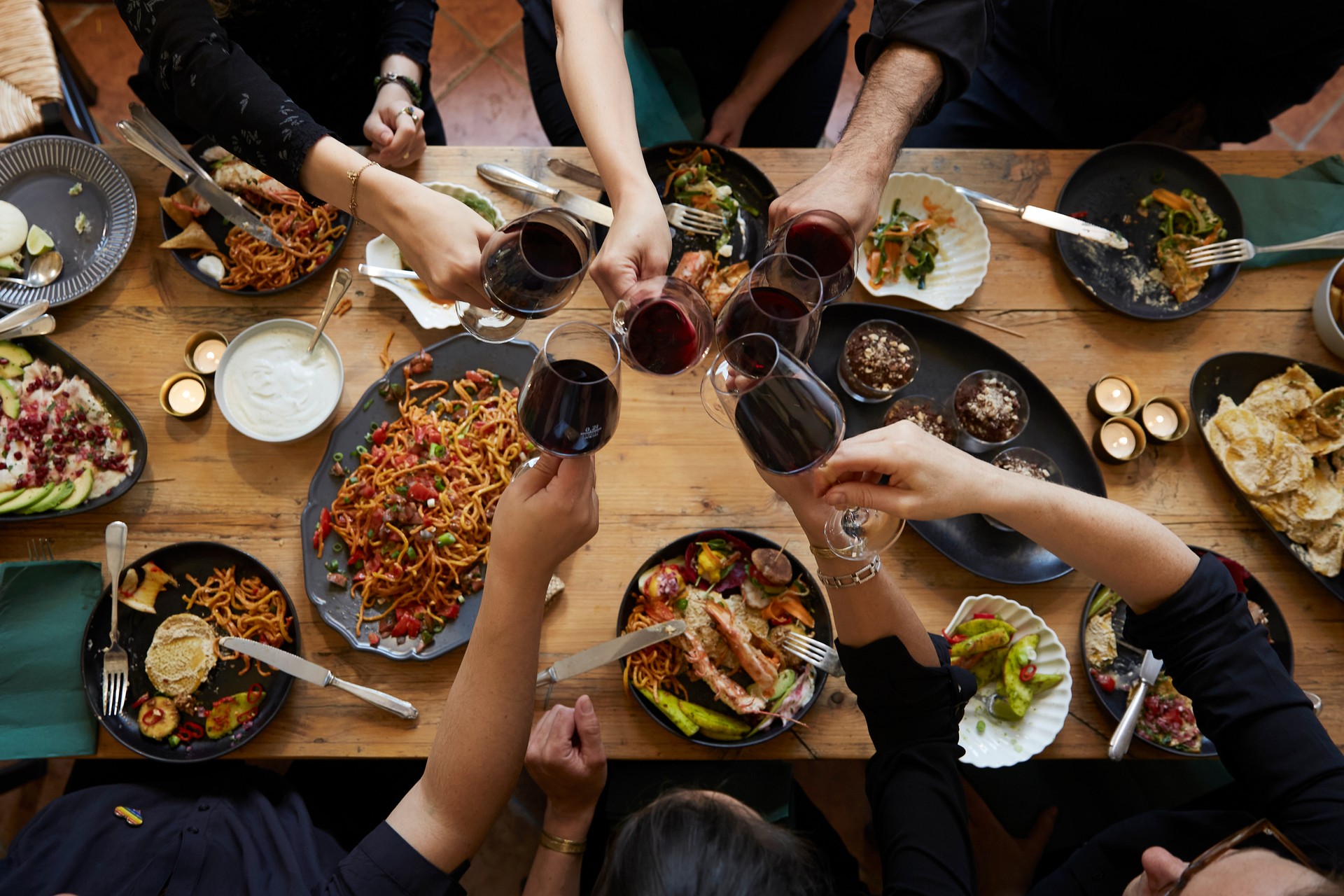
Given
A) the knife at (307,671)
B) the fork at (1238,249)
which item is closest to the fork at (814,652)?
the knife at (307,671)

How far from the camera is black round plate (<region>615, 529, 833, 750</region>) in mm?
1804

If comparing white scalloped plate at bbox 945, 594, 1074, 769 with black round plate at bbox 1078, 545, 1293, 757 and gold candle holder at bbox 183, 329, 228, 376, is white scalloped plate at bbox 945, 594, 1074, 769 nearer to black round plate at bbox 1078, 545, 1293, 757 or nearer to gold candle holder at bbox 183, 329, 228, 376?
black round plate at bbox 1078, 545, 1293, 757

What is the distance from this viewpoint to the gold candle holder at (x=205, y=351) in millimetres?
2029

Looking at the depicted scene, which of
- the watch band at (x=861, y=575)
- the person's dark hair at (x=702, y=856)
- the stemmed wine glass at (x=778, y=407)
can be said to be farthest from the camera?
the watch band at (x=861, y=575)

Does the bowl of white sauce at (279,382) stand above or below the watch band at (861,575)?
below

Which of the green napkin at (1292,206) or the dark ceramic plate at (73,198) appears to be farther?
the green napkin at (1292,206)

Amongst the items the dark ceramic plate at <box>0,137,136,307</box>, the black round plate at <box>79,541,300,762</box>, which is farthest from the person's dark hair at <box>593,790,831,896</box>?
the dark ceramic plate at <box>0,137,136,307</box>

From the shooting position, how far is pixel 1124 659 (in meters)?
1.95

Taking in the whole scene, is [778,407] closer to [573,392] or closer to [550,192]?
[573,392]

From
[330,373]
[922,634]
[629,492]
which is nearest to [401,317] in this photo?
[330,373]

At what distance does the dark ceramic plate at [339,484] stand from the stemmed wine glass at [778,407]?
793 millimetres

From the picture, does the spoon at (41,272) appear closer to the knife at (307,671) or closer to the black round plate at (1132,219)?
the knife at (307,671)

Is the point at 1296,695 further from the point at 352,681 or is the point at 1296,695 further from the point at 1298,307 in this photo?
the point at 352,681

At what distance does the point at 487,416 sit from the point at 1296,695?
2034mm
